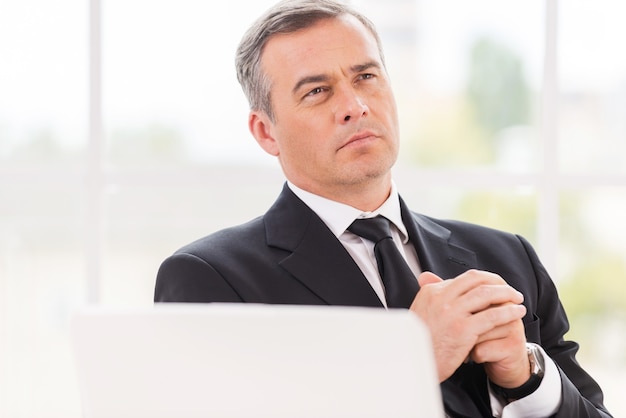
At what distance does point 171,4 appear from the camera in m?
3.16

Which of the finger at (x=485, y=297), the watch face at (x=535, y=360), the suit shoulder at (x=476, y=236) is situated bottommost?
the watch face at (x=535, y=360)

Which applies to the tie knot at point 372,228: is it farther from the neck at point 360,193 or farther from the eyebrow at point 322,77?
the eyebrow at point 322,77

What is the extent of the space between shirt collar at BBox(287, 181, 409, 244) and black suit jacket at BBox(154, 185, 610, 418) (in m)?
0.03

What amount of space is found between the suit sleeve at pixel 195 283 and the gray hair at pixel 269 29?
48 cm

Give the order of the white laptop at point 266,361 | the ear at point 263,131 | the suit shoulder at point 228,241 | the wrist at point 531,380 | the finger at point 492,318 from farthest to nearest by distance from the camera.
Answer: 1. the ear at point 263,131
2. the suit shoulder at point 228,241
3. the wrist at point 531,380
4. the finger at point 492,318
5. the white laptop at point 266,361

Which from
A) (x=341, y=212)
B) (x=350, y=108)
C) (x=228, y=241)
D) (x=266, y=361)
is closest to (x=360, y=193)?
Answer: (x=341, y=212)

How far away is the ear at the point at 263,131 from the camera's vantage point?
2.29 m

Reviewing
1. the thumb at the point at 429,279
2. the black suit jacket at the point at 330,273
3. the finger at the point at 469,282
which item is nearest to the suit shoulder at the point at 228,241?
the black suit jacket at the point at 330,273

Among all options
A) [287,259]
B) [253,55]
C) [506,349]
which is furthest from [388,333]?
[253,55]

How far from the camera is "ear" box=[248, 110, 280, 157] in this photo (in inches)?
90.1

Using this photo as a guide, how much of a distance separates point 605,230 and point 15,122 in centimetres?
222

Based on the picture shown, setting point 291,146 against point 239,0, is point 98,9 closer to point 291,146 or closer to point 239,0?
point 239,0

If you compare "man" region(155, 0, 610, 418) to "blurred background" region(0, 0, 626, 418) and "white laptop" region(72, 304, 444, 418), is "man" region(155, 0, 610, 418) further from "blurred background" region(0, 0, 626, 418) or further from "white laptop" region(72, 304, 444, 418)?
"blurred background" region(0, 0, 626, 418)

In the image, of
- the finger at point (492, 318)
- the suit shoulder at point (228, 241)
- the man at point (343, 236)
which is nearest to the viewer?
the finger at point (492, 318)
